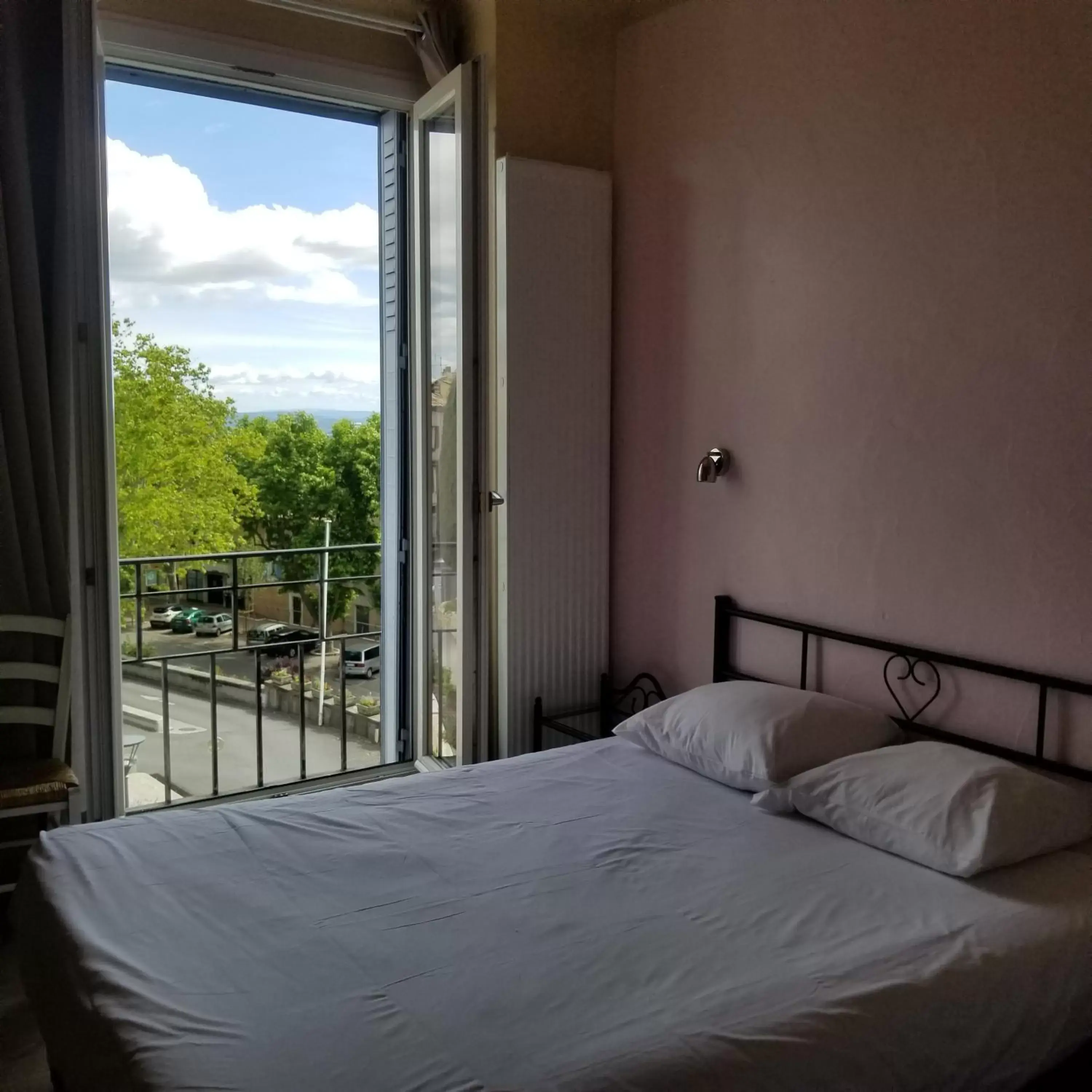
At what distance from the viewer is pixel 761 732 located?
8.05ft

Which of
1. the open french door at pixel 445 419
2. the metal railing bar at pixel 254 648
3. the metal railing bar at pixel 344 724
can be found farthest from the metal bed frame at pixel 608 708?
the metal railing bar at pixel 344 724

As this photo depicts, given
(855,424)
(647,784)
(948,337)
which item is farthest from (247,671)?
(948,337)

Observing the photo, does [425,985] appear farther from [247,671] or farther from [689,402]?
[247,671]

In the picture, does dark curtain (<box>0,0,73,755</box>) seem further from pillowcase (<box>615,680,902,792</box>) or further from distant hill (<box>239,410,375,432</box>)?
distant hill (<box>239,410,375,432</box>)

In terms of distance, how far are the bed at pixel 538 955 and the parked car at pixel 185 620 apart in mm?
2286

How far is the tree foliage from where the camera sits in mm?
4590

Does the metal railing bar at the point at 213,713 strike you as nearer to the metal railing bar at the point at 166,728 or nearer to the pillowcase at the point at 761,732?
the metal railing bar at the point at 166,728

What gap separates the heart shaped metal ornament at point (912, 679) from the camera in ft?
8.27

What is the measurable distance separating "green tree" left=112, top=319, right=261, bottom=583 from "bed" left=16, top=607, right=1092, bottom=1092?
2.59 metres

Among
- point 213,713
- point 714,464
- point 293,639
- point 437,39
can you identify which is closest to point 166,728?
point 213,713

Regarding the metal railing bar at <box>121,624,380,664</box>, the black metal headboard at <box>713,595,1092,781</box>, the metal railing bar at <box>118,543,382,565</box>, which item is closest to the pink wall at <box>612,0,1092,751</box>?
the black metal headboard at <box>713,595,1092,781</box>

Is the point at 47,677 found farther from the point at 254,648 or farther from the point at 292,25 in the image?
the point at 292,25

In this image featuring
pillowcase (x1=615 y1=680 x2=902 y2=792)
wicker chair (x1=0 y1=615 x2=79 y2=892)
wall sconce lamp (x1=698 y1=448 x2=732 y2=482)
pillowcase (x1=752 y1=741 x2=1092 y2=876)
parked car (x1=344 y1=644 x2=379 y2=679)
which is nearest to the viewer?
pillowcase (x1=752 y1=741 x2=1092 y2=876)

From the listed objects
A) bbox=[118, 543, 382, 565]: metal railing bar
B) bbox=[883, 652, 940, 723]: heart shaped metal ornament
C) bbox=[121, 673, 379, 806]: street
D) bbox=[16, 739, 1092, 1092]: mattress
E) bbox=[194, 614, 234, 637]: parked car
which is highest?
bbox=[118, 543, 382, 565]: metal railing bar
